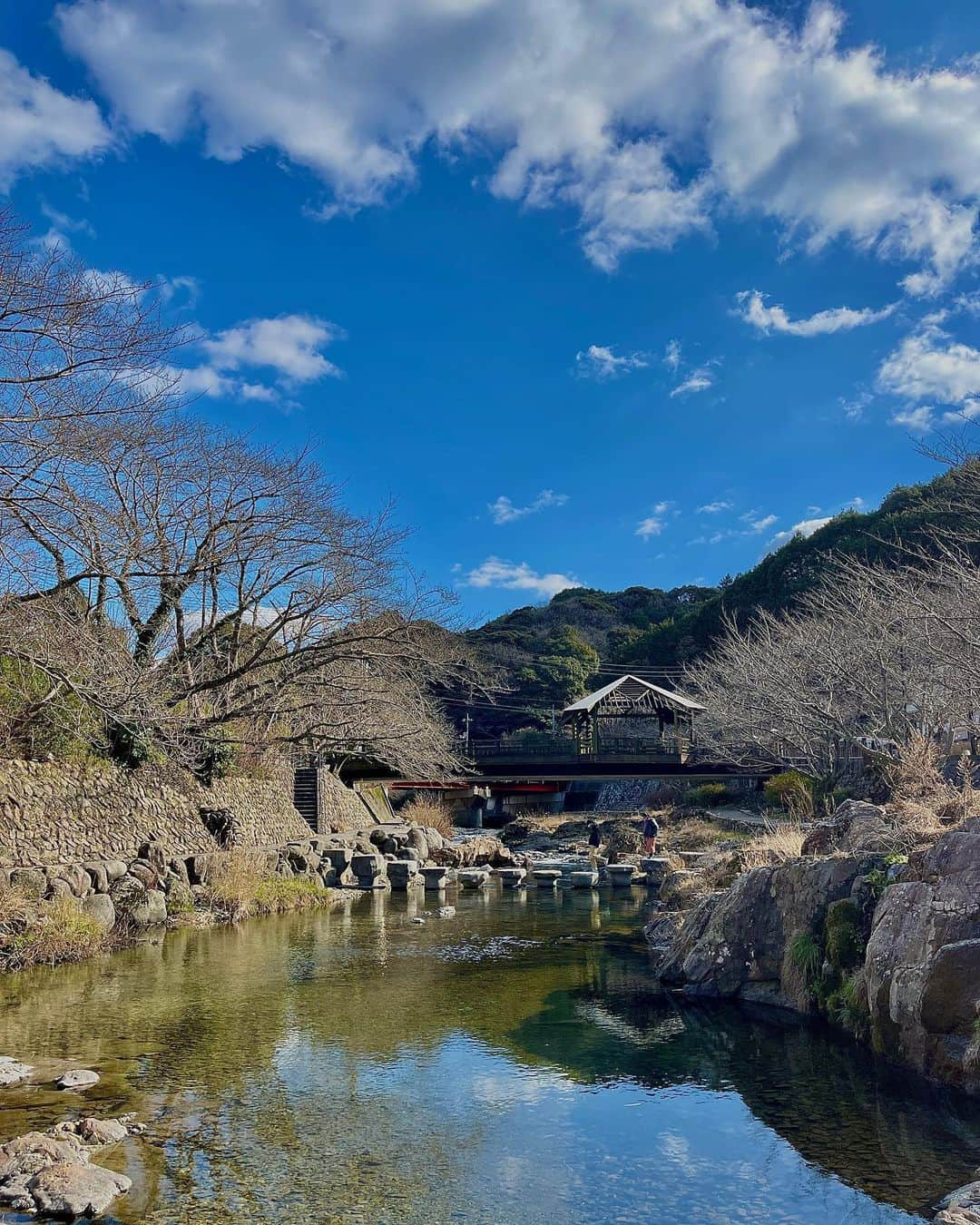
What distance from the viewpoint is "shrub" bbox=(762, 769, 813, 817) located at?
69.5ft

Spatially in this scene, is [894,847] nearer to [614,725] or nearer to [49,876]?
[49,876]

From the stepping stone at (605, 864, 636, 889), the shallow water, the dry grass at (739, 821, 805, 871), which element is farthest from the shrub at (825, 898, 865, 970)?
the stepping stone at (605, 864, 636, 889)

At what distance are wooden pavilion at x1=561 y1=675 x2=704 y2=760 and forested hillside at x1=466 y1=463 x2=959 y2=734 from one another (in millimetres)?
4313

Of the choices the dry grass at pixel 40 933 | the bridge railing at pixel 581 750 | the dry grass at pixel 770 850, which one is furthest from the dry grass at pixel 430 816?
the dry grass at pixel 770 850

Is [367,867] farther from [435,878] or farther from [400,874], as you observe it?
[435,878]

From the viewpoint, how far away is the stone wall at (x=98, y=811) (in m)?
14.8

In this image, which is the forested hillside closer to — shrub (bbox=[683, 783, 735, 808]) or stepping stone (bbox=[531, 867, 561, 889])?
shrub (bbox=[683, 783, 735, 808])

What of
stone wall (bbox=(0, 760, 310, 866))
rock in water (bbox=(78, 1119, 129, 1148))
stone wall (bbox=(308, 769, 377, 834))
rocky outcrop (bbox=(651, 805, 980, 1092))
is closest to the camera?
rock in water (bbox=(78, 1119, 129, 1148))

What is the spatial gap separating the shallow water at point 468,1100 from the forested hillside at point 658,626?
29314 millimetres

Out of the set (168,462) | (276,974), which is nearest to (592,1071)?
(276,974)

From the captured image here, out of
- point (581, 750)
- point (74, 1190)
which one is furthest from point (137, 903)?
point (581, 750)

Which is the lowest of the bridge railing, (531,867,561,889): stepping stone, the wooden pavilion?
(531,867,561,889): stepping stone

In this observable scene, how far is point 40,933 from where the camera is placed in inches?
480

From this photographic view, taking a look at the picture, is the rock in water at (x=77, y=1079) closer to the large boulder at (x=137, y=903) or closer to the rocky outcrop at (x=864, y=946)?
the rocky outcrop at (x=864, y=946)
